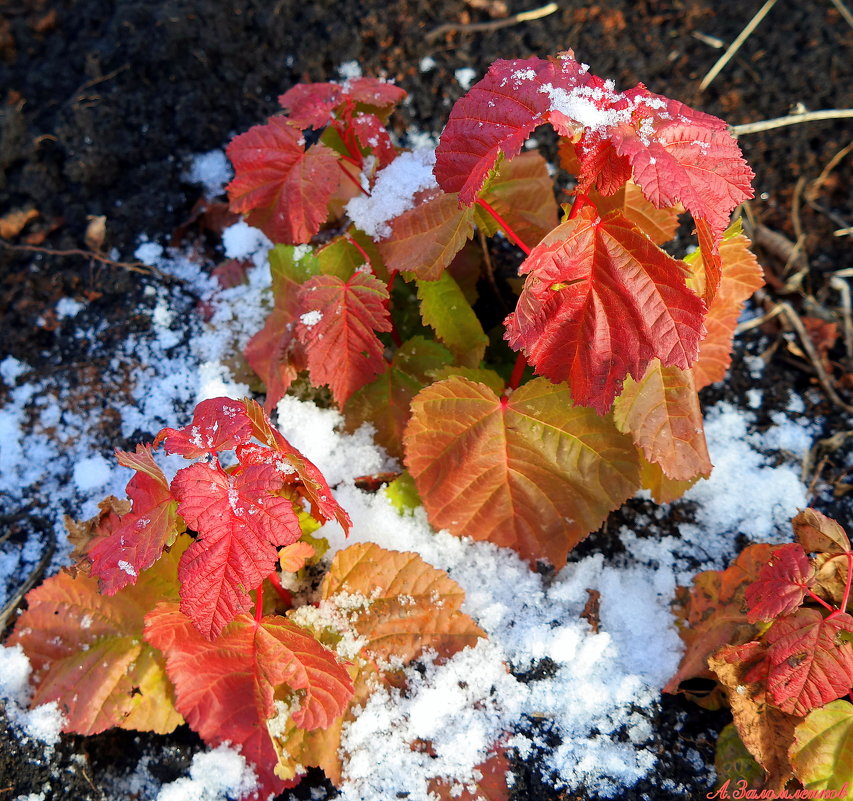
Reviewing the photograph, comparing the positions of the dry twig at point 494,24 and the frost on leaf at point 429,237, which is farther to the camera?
the dry twig at point 494,24

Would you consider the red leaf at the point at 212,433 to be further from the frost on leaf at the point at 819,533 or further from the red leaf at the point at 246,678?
the frost on leaf at the point at 819,533

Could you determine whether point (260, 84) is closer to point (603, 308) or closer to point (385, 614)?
point (603, 308)

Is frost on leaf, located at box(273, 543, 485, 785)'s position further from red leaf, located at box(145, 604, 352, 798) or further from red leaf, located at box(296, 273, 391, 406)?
red leaf, located at box(296, 273, 391, 406)

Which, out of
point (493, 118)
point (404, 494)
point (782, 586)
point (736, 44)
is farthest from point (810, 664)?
point (736, 44)

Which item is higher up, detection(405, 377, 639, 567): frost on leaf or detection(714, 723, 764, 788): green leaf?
detection(405, 377, 639, 567): frost on leaf

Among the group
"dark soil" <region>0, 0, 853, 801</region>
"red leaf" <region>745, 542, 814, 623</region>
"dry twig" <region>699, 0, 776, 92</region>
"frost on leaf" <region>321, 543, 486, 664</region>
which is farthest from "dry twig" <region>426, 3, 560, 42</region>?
"red leaf" <region>745, 542, 814, 623</region>

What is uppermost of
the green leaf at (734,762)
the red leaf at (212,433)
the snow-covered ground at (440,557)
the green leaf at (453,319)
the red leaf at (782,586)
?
the red leaf at (212,433)

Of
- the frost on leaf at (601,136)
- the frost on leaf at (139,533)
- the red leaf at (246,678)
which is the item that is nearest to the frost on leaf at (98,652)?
the red leaf at (246,678)
